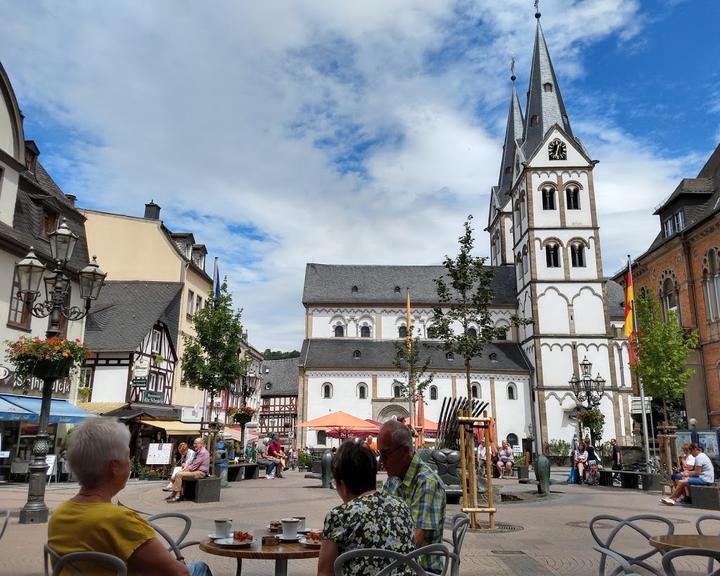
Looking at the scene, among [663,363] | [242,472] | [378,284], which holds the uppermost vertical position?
[378,284]

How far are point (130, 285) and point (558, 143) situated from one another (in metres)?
36.6

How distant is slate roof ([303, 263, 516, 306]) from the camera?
2131 inches

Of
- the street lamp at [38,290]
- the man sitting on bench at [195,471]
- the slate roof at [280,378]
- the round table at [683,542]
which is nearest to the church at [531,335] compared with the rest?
the slate roof at [280,378]

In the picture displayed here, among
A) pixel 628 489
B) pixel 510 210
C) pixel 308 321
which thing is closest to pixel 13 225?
pixel 628 489

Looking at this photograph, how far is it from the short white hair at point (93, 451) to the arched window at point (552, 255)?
49.1 meters

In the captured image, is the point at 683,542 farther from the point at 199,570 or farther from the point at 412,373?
the point at 412,373

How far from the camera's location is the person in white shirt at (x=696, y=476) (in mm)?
15531

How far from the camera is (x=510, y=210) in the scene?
6075cm

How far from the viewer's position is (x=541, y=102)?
54.2 m

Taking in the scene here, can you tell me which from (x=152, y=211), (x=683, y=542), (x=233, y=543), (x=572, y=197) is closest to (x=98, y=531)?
(x=233, y=543)

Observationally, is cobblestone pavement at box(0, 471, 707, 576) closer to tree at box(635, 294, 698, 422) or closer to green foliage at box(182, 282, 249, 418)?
green foliage at box(182, 282, 249, 418)

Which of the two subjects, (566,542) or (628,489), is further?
(628,489)

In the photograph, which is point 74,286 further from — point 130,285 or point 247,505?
point 247,505

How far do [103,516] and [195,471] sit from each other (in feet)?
45.6
